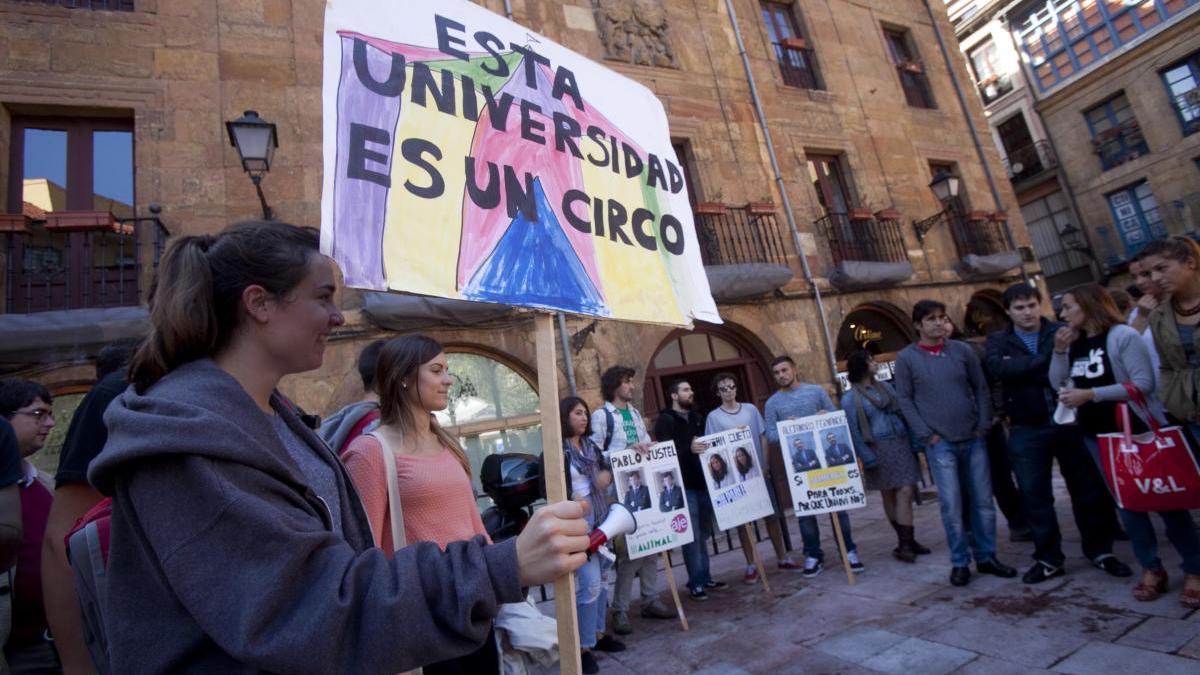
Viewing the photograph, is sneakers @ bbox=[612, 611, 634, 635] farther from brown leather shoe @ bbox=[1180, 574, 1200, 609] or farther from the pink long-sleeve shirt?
brown leather shoe @ bbox=[1180, 574, 1200, 609]

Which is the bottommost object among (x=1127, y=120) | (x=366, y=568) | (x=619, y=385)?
(x=366, y=568)

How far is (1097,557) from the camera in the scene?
3539mm

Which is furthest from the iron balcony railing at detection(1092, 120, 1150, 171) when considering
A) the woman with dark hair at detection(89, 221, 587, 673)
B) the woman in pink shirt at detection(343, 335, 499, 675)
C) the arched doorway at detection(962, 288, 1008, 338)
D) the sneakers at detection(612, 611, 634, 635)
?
the woman with dark hair at detection(89, 221, 587, 673)

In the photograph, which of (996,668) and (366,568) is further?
(996,668)

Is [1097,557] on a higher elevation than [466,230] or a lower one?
lower

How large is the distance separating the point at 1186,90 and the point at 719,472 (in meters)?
20.1

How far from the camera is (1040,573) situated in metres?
3.54

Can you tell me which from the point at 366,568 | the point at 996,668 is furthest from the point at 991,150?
the point at 366,568

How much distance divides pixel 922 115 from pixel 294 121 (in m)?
Answer: 11.8

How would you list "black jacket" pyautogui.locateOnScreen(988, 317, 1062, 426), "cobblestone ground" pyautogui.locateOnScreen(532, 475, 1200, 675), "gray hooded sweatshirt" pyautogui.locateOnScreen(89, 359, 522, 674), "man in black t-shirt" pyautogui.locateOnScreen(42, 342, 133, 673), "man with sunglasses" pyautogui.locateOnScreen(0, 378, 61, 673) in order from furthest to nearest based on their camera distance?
"black jacket" pyautogui.locateOnScreen(988, 317, 1062, 426) < "cobblestone ground" pyautogui.locateOnScreen(532, 475, 1200, 675) < "man with sunglasses" pyautogui.locateOnScreen(0, 378, 61, 673) < "man in black t-shirt" pyautogui.locateOnScreen(42, 342, 133, 673) < "gray hooded sweatshirt" pyautogui.locateOnScreen(89, 359, 522, 674)

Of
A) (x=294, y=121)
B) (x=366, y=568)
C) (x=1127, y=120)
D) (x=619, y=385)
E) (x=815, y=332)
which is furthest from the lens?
(x=1127, y=120)

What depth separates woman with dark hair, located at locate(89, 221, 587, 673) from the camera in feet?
2.65

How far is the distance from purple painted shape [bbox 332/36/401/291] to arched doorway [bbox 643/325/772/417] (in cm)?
694

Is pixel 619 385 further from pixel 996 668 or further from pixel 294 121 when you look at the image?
pixel 294 121
